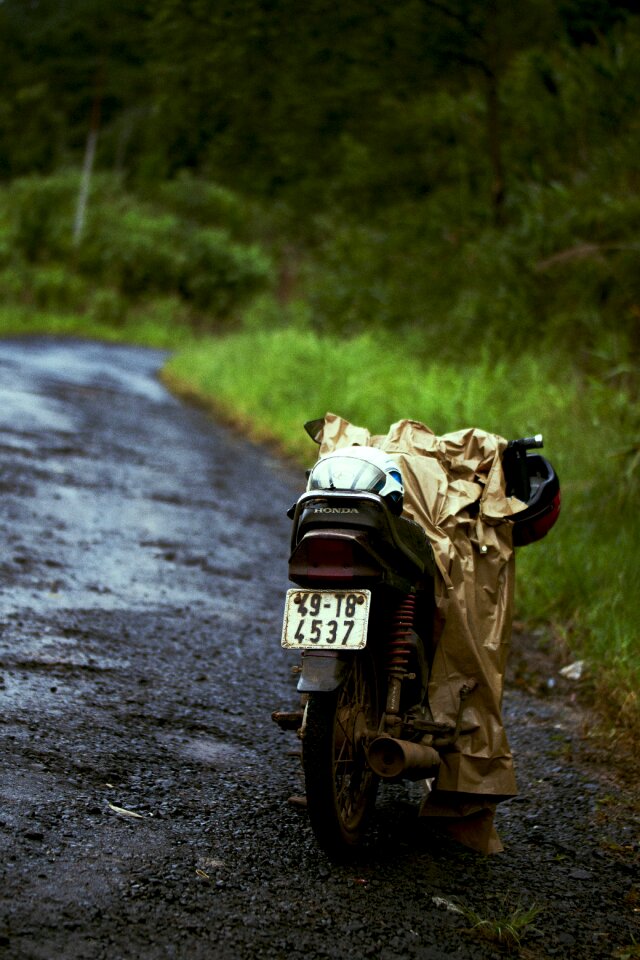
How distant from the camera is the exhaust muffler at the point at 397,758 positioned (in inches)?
133

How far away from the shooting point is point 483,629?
12.7 feet

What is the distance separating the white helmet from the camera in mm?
3428

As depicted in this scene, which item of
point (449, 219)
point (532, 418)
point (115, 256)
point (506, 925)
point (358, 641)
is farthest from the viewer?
point (115, 256)

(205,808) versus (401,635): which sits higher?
(401,635)

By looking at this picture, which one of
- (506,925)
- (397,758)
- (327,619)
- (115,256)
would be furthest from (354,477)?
(115,256)

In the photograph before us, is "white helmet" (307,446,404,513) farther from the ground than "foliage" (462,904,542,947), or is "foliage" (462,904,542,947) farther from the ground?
"white helmet" (307,446,404,513)

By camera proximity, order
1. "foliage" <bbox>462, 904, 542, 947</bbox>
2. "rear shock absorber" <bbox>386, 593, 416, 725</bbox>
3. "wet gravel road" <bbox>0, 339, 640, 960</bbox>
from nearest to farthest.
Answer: "wet gravel road" <bbox>0, 339, 640, 960</bbox>, "foliage" <bbox>462, 904, 542, 947</bbox>, "rear shock absorber" <bbox>386, 593, 416, 725</bbox>

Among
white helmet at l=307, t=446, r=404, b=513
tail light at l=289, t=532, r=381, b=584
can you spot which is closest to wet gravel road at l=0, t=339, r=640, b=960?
tail light at l=289, t=532, r=381, b=584

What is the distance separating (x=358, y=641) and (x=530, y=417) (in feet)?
23.1

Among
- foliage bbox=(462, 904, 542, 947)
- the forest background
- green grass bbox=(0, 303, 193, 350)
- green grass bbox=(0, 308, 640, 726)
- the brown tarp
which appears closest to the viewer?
foliage bbox=(462, 904, 542, 947)

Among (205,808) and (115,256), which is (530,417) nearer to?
(205,808)

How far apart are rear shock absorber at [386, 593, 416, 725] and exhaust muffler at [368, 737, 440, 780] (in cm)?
11

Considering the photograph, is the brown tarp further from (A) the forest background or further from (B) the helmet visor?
(A) the forest background

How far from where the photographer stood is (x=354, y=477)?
343 centimetres
